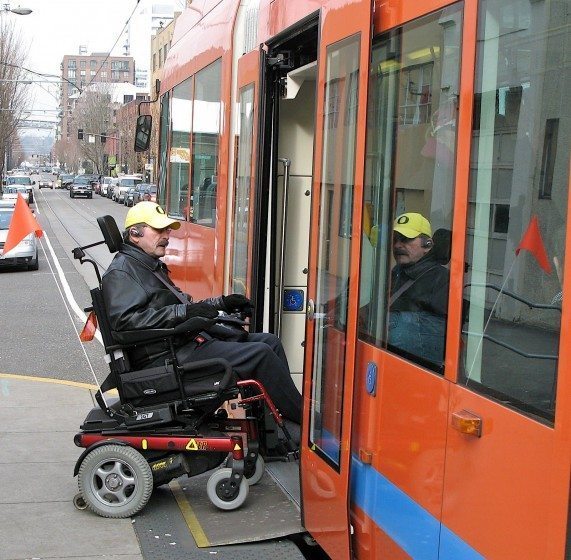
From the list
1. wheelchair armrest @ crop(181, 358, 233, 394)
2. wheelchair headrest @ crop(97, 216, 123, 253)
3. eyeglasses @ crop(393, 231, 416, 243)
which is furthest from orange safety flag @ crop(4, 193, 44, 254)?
eyeglasses @ crop(393, 231, 416, 243)

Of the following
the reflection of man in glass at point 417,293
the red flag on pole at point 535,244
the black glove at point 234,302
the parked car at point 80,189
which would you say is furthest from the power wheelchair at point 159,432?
the parked car at point 80,189

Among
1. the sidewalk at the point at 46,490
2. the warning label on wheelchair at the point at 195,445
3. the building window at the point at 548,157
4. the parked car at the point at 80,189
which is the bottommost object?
the parked car at the point at 80,189

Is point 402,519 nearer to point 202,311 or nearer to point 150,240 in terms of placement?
point 202,311

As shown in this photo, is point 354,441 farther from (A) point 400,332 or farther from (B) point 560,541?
(B) point 560,541

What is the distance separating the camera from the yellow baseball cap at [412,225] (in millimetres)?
3373

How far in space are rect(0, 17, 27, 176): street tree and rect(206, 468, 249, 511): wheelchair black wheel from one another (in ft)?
172

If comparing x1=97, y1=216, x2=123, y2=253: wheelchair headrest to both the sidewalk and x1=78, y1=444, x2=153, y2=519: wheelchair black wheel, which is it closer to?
x1=78, y1=444, x2=153, y2=519: wheelchair black wheel

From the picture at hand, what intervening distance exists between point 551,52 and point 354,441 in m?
1.88

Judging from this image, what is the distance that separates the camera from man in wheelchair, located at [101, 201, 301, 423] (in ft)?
17.5

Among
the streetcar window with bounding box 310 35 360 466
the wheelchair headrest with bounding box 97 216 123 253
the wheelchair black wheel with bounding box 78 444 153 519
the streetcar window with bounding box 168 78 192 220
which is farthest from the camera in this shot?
the streetcar window with bounding box 168 78 192 220

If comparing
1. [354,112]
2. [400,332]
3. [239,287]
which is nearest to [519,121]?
[400,332]

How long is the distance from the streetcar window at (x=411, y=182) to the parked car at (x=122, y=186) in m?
69.4

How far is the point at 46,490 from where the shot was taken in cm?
607

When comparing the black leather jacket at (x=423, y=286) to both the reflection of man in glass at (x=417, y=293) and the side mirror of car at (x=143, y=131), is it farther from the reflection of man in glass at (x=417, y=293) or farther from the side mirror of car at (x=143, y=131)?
the side mirror of car at (x=143, y=131)
